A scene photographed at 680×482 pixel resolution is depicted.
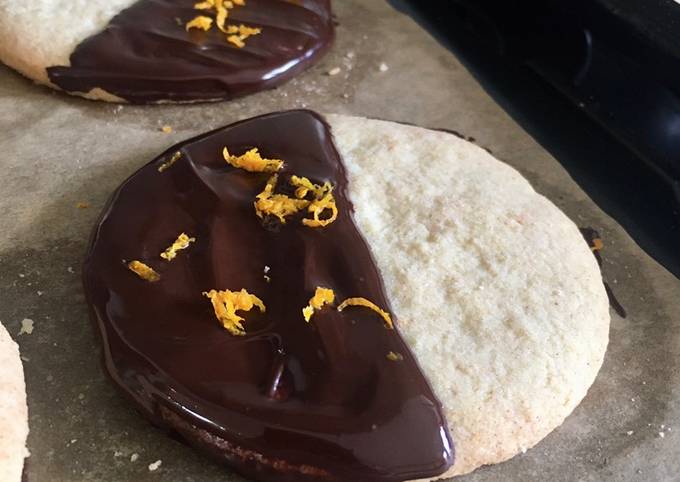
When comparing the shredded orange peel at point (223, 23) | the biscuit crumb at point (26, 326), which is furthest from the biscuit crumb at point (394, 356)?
the shredded orange peel at point (223, 23)

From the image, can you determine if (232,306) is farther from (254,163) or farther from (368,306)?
(254,163)

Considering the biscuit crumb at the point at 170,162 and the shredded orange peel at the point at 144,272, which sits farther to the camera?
the biscuit crumb at the point at 170,162

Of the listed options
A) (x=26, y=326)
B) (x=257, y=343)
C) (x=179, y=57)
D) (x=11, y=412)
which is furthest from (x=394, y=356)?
(x=179, y=57)

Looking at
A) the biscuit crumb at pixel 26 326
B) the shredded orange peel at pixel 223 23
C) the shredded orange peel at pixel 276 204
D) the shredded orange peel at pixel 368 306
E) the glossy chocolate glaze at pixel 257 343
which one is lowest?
the biscuit crumb at pixel 26 326

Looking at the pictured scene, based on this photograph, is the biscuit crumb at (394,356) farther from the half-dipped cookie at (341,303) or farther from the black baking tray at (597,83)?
the black baking tray at (597,83)

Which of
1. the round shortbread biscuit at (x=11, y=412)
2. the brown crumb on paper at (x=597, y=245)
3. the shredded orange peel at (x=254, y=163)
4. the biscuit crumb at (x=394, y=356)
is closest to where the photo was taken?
the round shortbread biscuit at (x=11, y=412)
